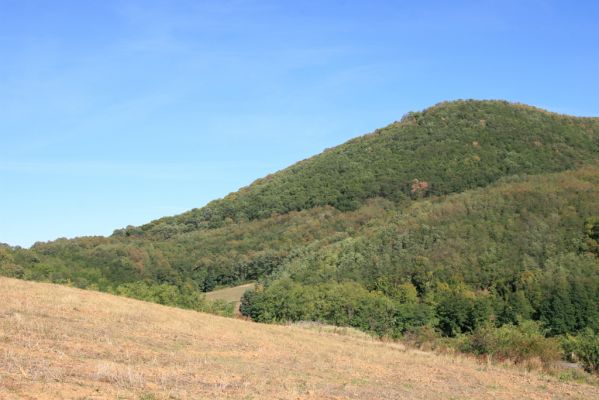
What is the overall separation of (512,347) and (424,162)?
124 meters

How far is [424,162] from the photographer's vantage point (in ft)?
501

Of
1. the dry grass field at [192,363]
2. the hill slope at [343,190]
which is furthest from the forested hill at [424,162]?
the dry grass field at [192,363]

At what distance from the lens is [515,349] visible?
3177 cm

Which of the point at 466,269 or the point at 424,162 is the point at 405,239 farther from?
the point at 424,162

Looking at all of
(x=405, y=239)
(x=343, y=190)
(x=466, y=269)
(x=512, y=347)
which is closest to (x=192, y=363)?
(x=512, y=347)

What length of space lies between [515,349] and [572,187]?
7703cm

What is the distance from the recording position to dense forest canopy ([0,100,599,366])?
69.2 meters

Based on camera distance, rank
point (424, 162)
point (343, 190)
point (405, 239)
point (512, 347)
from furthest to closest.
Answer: point (343, 190), point (424, 162), point (405, 239), point (512, 347)

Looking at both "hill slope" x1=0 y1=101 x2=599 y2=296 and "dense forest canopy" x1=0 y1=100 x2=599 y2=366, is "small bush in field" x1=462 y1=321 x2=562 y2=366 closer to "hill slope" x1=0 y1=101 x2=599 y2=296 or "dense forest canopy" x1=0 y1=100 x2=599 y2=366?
"dense forest canopy" x1=0 y1=100 x2=599 y2=366

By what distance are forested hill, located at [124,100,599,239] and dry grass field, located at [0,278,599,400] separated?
115 metres

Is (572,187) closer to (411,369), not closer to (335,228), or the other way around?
(335,228)

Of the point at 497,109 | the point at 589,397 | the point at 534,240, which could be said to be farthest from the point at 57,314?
the point at 497,109

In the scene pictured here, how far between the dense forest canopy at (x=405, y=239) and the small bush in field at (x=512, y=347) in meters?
18.1

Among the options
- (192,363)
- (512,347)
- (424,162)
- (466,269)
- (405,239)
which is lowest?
(512,347)
